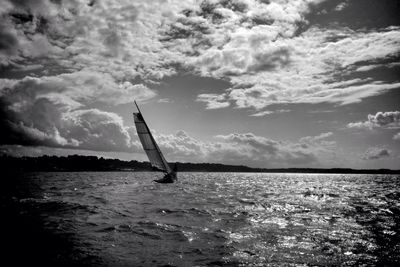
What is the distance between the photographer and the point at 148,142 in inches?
1908

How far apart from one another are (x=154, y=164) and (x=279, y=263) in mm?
42236

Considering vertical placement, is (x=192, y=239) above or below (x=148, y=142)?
below

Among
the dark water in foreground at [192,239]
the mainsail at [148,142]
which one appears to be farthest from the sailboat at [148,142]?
the dark water in foreground at [192,239]

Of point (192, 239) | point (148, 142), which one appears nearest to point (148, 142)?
point (148, 142)

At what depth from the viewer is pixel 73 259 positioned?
10508 millimetres

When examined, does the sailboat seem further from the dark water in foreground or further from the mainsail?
the dark water in foreground

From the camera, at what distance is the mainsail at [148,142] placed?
46609 millimetres

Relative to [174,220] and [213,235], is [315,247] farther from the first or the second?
[174,220]

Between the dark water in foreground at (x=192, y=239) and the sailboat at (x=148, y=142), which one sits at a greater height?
the sailboat at (x=148, y=142)

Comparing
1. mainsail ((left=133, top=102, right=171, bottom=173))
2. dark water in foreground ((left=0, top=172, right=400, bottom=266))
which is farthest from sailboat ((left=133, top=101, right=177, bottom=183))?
dark water in foreground ((left=0, top=172, right=400, bottom=266))

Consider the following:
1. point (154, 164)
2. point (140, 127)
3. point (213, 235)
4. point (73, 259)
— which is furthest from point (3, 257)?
point (154, 164)

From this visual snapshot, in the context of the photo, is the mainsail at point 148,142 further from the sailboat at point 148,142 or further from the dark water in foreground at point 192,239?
the dark water in foreground at point 192,239

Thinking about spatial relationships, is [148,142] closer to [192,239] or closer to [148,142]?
[148,142]

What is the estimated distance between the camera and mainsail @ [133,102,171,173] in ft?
153
